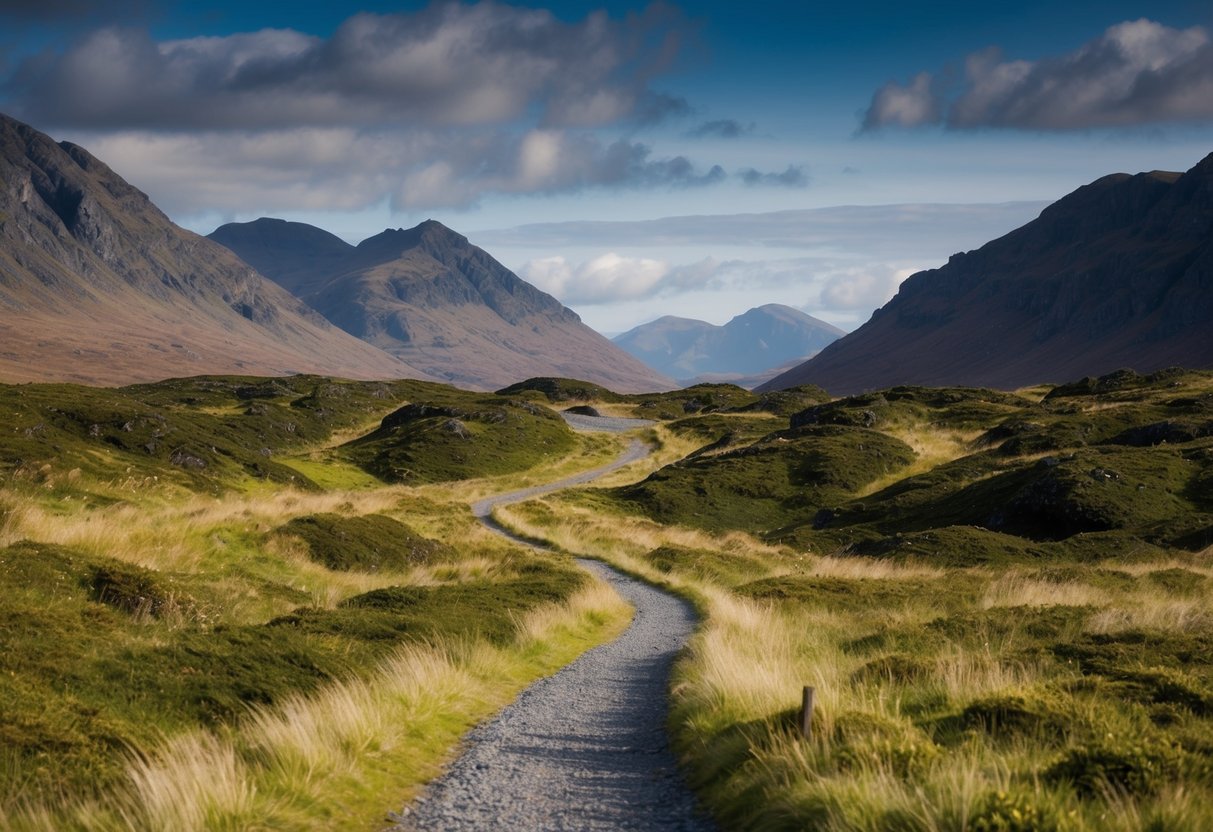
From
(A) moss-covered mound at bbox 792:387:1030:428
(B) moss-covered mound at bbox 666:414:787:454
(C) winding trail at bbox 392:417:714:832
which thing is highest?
(A) moss-covered mound at bbox 792:387:1030:428

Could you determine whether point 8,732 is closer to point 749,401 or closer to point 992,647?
point 992,647

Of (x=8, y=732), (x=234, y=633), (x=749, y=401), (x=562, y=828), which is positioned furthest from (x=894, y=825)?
(x=749, y=401)

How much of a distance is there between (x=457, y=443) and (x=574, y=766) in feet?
240

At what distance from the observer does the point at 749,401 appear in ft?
496

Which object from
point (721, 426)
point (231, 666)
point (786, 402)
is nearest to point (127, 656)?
point (231, 666)

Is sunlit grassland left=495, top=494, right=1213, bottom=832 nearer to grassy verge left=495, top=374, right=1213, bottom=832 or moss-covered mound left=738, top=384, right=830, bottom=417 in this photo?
grassy verge left=495, top=374, right=1213, bottom=832

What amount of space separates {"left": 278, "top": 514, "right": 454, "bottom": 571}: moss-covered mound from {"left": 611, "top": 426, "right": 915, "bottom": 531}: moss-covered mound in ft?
92.8

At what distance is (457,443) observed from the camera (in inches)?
3310

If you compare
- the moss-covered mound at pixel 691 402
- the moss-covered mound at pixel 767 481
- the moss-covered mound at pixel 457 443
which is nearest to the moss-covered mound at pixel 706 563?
the moss-covered mound at pixel 767 481

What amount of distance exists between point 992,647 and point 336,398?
101 metres

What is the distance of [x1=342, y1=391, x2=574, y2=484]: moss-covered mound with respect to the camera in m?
76.9

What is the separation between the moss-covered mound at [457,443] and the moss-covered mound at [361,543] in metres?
39.0

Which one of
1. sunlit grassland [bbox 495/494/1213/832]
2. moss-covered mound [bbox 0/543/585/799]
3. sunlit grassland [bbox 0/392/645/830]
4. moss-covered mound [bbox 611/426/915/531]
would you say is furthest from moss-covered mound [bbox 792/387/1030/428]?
moss-covered mound [bbox 0/543/585/799]

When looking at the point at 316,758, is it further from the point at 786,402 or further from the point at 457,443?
the point at 786,402
